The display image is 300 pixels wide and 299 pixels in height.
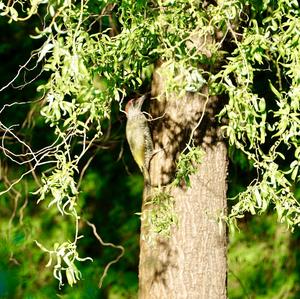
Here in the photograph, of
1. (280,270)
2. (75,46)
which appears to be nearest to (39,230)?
(280,270)

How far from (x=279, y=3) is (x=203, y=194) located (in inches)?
33.0

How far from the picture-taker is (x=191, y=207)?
3.66 m

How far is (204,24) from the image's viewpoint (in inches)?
128

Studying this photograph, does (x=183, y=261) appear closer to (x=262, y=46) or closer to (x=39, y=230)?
(x=262, y=46)

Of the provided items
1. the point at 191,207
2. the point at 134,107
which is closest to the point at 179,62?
the point at 134,107

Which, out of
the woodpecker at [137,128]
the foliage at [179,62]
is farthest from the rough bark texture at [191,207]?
the foliage at [179,62]

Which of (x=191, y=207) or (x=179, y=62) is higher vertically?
(x=179, y=62)

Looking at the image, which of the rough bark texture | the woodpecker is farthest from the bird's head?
the rough bark texture

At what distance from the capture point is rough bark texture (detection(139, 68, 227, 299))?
365 centimetres

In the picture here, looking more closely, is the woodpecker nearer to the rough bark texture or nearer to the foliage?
the rough bark texture

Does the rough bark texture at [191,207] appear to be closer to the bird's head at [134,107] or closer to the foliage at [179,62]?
the bird's head at [134,107]

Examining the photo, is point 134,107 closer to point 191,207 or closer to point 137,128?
point 137,128

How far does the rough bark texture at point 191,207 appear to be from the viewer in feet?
12.0

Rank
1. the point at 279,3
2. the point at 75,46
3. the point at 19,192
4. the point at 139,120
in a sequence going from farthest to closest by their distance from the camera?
the point at 19,192 → the point at 139,120 → the point at 279,3 → the point at 75,46
